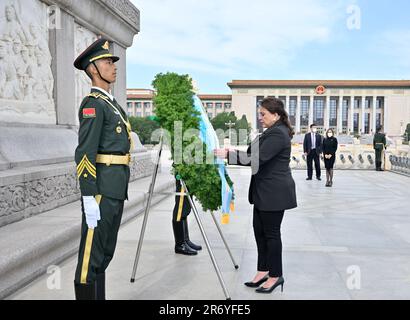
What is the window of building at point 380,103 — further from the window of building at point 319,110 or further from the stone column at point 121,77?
the stone column at point 121,77

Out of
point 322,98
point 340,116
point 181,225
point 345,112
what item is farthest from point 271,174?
point 345,112

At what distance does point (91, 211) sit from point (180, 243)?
201 cm

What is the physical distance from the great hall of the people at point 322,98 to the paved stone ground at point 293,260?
78.0 m

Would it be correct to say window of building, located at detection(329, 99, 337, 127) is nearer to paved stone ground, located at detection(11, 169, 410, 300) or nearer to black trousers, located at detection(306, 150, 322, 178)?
black trousers, located at detection(306, 150, 322, 178)

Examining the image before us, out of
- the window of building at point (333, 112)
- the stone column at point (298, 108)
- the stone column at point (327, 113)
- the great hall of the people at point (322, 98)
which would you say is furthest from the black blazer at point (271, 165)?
the window of building at point (333, 112)

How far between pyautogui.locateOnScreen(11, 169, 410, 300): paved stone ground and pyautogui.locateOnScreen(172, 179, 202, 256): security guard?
0.10m

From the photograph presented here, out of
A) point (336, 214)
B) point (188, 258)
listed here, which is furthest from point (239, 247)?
point (336, 214)

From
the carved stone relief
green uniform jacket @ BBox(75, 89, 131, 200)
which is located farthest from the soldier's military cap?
the carved stone relief

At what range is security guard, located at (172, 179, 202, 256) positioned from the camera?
417cm

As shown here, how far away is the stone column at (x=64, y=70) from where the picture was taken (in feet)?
19.3

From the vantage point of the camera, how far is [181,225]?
4289 mm

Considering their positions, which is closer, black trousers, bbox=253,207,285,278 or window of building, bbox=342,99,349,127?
black trousers, bbox=253,207,285,278

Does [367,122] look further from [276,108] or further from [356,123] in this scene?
[276,108]
